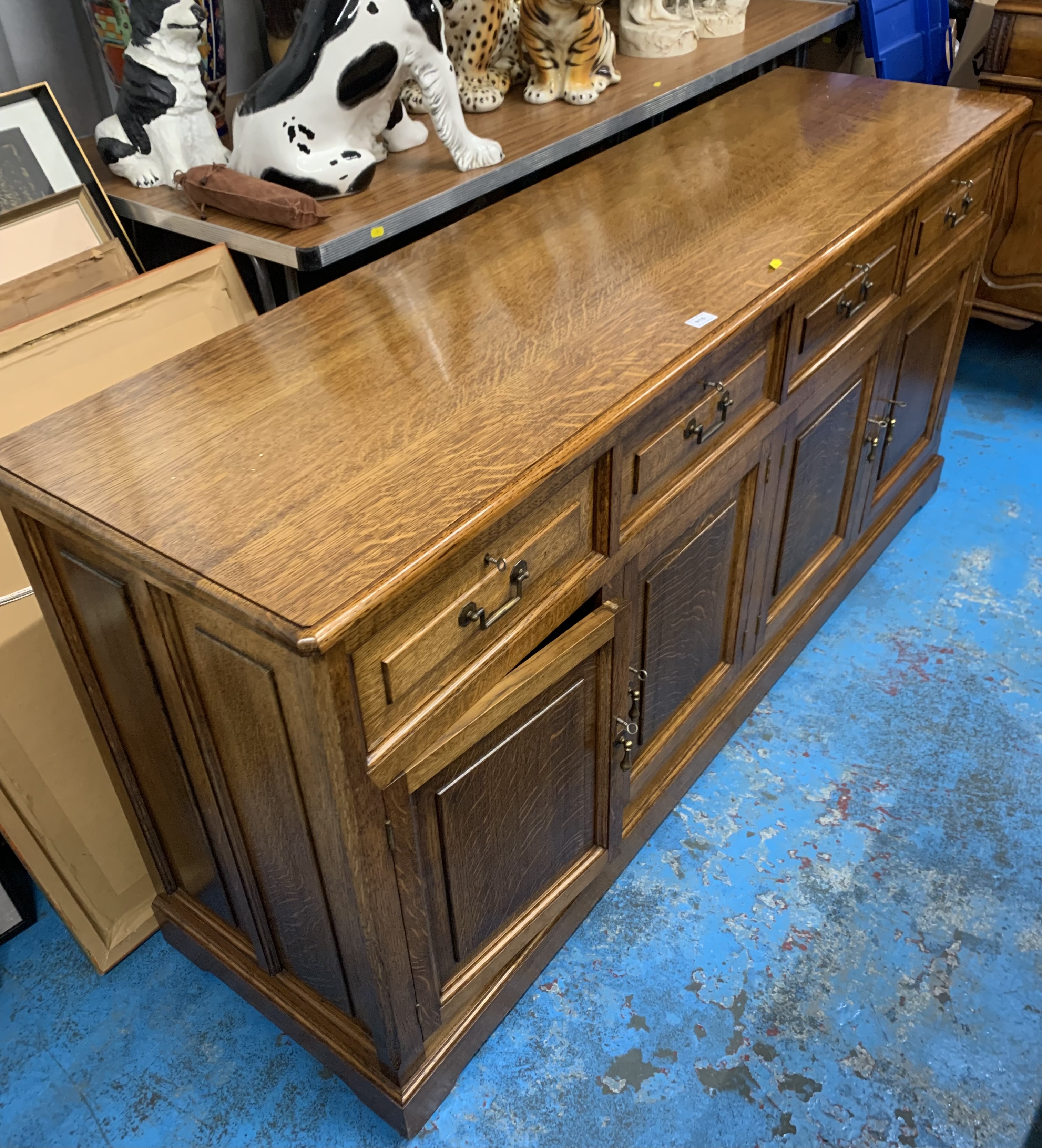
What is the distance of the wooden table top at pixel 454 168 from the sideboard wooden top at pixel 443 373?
4 cm

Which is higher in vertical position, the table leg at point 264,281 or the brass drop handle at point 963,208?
the table leg at point 264,281

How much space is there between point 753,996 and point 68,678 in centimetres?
102

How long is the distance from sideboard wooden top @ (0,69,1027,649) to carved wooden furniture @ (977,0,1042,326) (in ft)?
2.77

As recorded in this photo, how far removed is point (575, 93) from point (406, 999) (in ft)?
4.76

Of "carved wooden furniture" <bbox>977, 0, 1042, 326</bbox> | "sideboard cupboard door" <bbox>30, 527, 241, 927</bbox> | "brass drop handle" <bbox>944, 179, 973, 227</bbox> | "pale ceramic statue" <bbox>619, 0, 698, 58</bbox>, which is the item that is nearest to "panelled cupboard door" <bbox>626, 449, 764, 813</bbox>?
"sideboard cupboard door" <bbox>30, 527, 241, 927</bbox>

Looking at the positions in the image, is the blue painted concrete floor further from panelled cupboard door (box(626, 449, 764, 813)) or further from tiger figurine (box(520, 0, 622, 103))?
tiger figurine (box(520, 0, 622, 103))

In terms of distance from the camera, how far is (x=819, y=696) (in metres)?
1.88

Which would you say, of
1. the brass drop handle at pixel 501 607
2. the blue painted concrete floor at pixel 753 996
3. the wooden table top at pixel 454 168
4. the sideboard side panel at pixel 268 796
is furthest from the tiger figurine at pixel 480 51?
the blue painted concrete floor at pixel 753 996

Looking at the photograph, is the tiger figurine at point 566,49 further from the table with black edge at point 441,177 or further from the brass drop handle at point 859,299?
the brass drop handle at point 859,299

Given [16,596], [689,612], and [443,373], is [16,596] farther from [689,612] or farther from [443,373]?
[689,612]

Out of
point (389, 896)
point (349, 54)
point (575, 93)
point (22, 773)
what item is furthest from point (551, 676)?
point (575, 93)

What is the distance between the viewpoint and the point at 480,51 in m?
1.65

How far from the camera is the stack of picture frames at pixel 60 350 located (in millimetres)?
1276

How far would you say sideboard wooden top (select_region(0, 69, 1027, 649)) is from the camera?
0.89m
